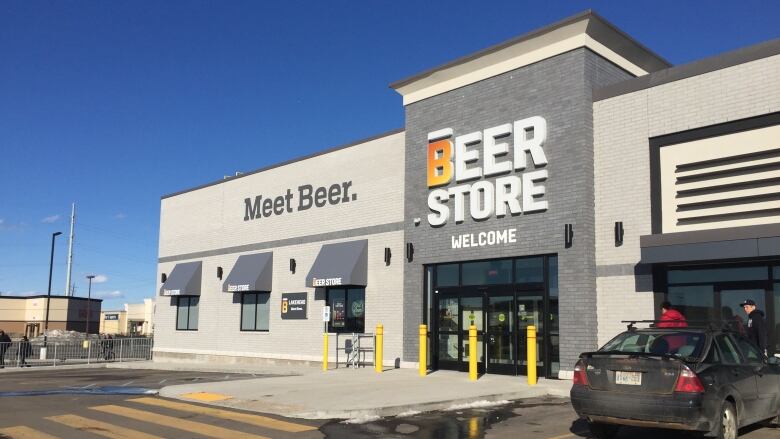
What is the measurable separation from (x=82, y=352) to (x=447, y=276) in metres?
24.6

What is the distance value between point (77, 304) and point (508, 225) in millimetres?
63094

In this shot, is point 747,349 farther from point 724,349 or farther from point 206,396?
point 206,396

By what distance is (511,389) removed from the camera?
45.4ft

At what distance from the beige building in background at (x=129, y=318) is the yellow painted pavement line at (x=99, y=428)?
9141cm

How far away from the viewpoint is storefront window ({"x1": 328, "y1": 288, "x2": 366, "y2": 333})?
21.9 m

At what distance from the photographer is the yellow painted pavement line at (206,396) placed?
1284 centimetres

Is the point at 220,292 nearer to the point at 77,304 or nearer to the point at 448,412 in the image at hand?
the point at 448,412

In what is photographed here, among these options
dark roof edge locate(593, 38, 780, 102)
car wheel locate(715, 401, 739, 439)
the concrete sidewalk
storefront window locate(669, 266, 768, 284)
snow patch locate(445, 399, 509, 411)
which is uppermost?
dark roof edge locate(593, 38, 780, 102)

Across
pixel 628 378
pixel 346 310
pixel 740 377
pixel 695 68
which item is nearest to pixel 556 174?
pixel 695 68

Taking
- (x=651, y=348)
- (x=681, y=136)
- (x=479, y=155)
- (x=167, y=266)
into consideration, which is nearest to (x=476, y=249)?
(x=479, y=155)

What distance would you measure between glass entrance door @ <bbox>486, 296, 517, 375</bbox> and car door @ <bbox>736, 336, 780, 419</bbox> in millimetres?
7603

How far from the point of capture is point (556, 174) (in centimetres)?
1653

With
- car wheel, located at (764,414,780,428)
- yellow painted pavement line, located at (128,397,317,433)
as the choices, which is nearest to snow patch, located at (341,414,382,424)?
yellow painted pavement line, located at (128,397,317,433)

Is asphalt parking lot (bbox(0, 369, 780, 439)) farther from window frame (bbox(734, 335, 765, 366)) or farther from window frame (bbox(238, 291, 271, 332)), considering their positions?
window frame (bbox(238, 291, 271, 332))
